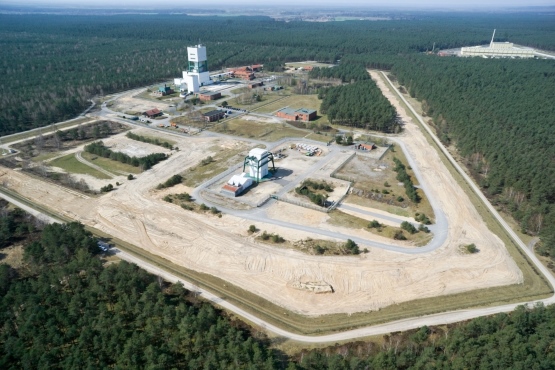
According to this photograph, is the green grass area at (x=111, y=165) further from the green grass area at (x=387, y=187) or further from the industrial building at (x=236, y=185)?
the green grass area at (x=387, y=187)

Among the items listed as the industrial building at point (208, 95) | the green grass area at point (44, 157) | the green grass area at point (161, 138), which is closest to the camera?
the green grass area at point (44, 157)

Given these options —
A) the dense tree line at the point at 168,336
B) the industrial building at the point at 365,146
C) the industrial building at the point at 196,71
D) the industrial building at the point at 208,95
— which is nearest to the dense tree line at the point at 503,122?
the industrial building at the point at 365,146

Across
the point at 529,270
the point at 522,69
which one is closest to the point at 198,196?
the point at 529,270

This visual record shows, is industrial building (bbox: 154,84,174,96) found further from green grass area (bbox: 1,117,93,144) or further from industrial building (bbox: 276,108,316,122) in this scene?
industrial building (bbox: 276,108,316,122)

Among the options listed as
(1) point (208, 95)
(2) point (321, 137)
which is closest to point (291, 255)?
(2) point (321, 137)

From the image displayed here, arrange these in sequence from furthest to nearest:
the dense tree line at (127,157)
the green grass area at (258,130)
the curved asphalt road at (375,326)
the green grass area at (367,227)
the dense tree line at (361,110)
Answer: the dense tree line at (361,110)
the green grass area at (258,130)
the dense tree line at (127,157)
the green grass area at (367,227)
the curved asphalt road at (375,326)

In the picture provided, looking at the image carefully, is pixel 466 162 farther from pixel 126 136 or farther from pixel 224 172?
pixel 126 136
